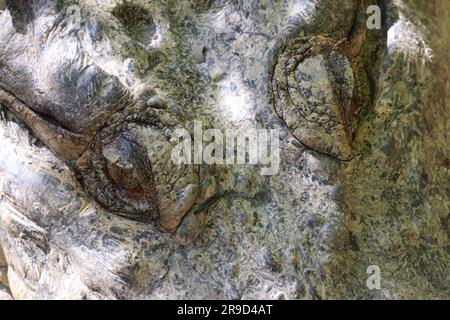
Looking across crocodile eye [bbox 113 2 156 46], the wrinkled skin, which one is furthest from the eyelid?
crocodile eye [bbox 113 2 156 46]

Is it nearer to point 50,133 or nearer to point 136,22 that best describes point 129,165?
point 50,133

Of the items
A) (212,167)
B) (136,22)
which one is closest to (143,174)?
(212,167)

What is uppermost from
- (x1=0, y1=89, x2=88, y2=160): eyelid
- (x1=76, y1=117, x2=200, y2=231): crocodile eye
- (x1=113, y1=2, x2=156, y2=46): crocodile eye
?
(x1=113, y1=2, x2=156, y2=46): crocodile eye

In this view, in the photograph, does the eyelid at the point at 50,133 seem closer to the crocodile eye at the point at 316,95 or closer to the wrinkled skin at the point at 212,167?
the wrinkled skin at the point at 212,167

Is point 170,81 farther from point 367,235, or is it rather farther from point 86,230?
point 367,235

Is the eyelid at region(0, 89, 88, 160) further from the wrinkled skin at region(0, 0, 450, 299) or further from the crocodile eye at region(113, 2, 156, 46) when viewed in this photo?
the crocodile eye at region(113, 2, 156, 46)

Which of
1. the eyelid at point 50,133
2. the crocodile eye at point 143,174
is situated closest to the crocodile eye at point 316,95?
the crocodile eye at point 143,174

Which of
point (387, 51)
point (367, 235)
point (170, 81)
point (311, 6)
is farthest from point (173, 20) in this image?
point (367, 235)

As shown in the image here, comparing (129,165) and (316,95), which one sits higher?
(316,95)

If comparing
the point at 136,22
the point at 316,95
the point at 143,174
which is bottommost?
the point at 143,174

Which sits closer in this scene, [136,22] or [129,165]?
[129,165]
